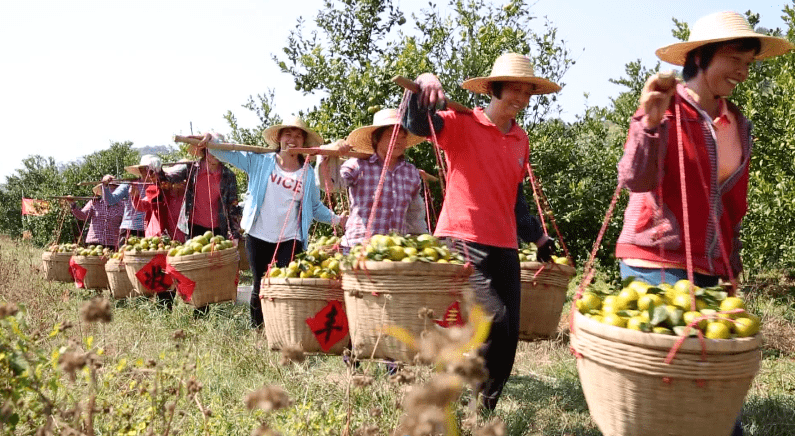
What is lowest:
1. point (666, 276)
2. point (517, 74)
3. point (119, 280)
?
point (119, 280)

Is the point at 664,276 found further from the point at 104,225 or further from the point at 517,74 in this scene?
the point at 104,225

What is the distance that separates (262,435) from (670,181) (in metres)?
1.75

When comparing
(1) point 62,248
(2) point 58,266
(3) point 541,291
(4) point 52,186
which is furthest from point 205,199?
(4) point 52,186

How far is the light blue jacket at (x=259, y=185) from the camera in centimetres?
527

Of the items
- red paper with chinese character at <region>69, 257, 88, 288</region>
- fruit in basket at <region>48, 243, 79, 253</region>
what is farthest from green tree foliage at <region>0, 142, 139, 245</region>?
red paper with chinese character at <region>69, 257, 88, 288</region>

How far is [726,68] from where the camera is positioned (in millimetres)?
2459

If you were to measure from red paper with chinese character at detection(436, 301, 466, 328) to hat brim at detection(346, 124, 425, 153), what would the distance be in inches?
67.1

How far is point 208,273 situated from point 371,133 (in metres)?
1.66

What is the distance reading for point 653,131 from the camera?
224cm

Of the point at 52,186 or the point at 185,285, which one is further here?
the point at 52,186

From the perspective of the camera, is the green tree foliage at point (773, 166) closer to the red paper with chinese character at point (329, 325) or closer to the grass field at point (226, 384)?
the grass field at point (226, 384)

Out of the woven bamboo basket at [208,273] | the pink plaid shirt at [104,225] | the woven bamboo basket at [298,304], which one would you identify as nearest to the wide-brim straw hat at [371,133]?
the woven bamboo basket at [298,304]

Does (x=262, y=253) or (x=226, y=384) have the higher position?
(x=262, y=253)

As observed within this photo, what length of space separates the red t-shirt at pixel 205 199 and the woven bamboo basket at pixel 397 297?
3.78 m
